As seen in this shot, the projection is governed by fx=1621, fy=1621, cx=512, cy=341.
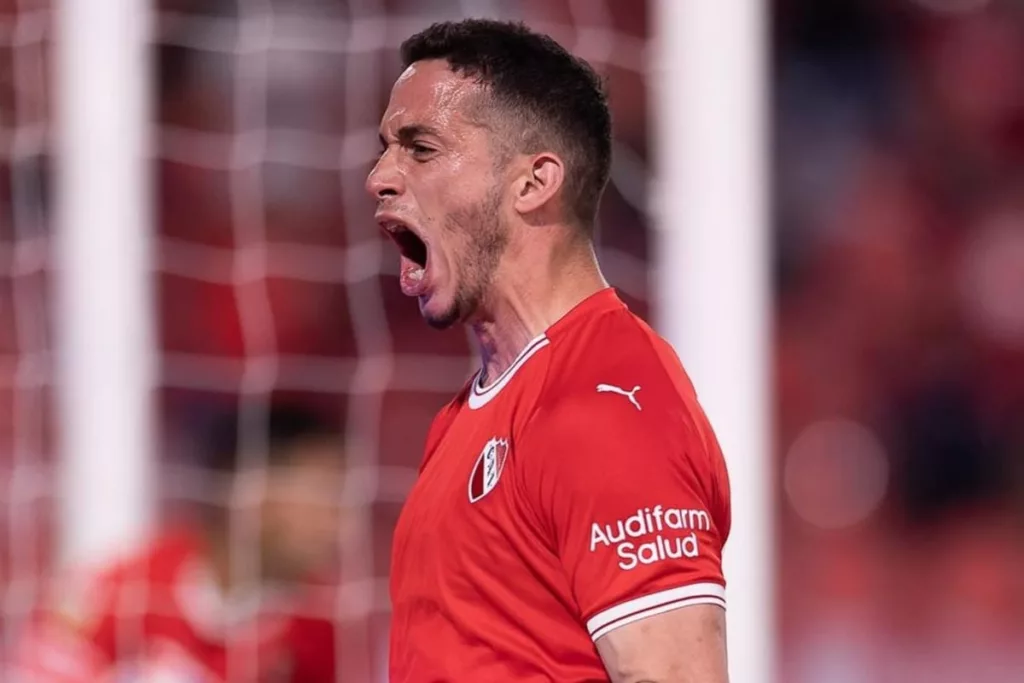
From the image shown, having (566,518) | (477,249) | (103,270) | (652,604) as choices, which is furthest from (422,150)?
(103,270)

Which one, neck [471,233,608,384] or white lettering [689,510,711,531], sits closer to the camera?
white lettering [689,510,711,531]

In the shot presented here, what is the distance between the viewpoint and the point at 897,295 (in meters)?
5.67

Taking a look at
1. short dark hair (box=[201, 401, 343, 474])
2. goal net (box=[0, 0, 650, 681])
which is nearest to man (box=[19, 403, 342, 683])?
goal net (box=[0, 0, 650, 681])

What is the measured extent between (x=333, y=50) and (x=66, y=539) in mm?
1839

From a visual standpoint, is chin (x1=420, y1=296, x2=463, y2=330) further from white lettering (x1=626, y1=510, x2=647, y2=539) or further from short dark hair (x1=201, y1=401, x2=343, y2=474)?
short dark hair (x1=201, y1=401, x2=343, y2=474)

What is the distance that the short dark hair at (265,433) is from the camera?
4.82 metres

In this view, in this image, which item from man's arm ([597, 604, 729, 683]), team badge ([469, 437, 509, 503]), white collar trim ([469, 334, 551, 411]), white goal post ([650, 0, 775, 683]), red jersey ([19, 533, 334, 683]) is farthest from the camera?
red jersey ([19, 533, 334, 683])

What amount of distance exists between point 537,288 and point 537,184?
118mm

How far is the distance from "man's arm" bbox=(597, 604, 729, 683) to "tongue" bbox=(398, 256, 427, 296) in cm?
52

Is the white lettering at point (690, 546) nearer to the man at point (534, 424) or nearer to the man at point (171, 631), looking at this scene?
the man at point (534, 424)

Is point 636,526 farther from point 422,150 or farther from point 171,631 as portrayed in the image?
point 171,631

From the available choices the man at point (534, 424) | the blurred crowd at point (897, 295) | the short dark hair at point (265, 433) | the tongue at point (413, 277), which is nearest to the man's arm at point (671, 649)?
the man at point (534, 424)

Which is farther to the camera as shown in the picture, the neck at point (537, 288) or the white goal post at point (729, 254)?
the white goal post at point (729, 254)

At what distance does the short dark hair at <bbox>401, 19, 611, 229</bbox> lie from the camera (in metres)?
1.84
